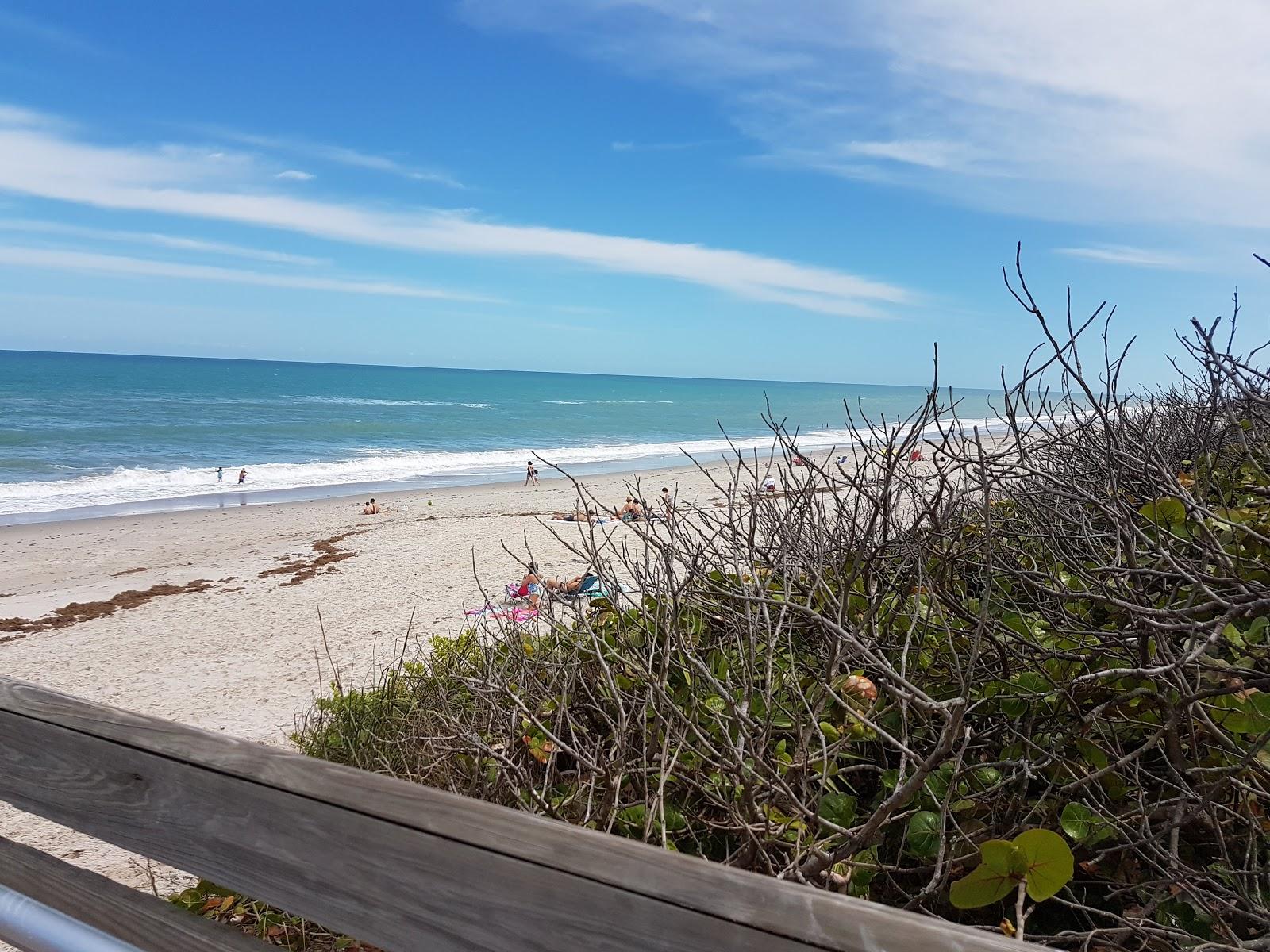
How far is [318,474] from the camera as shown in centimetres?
2692

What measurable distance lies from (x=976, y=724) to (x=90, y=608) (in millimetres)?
11301

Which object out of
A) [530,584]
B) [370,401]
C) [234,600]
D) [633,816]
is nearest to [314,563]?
[234,600]

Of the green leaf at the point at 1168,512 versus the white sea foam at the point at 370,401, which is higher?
the green leaf at the point at 1168,512

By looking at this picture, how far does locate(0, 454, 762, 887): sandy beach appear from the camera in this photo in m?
7.35

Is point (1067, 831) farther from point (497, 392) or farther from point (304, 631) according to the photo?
point (497, 392)

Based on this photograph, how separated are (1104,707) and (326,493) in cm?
2273

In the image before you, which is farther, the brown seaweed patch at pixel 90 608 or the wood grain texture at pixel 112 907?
the brown seaweed patch at pixel 90 608

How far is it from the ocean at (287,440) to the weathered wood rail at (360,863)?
2506 mm

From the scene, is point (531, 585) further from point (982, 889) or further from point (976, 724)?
point (982, 889)

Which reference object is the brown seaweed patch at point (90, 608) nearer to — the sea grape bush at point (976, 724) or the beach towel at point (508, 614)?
the beach towel at point (508, 614)

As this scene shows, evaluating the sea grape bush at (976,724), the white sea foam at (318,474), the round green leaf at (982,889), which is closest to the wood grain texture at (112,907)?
the sea grape bush at (976,724)

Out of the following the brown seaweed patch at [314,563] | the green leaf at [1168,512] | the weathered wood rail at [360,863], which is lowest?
the brown seaweed patch at [314,563]

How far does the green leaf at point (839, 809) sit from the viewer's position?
85.7 inches

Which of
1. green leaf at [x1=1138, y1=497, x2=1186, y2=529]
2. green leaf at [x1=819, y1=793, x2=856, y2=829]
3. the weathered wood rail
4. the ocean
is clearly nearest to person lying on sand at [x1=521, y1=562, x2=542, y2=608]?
green leaf at [x1=819, y1=793, x2=856, y2=829]
